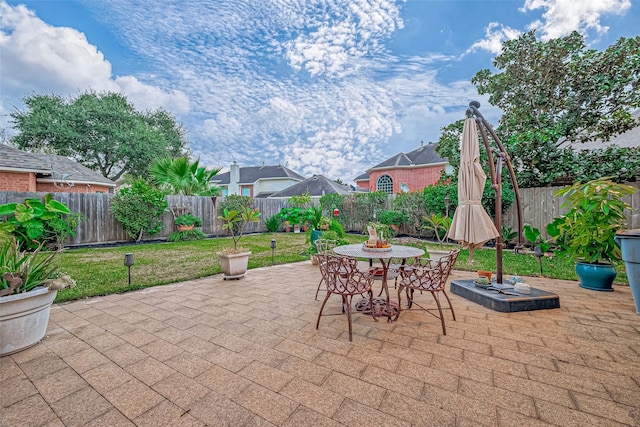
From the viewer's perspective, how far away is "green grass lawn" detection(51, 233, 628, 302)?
418cm

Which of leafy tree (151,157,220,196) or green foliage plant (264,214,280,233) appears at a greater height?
leafy tree (151,157,220,196)

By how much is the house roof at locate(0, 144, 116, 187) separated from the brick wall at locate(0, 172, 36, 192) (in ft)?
0.83

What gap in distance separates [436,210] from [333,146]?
8.95 meters

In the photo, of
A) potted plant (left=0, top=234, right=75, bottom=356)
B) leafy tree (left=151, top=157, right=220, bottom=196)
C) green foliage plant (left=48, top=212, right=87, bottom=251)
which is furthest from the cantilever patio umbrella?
leafy tree (left=151, top=157, right=220, bottom=196)

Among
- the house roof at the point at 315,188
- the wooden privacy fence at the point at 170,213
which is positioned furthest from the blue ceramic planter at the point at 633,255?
the house roof at the point at 315,188

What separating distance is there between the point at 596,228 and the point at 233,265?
5.33 metres

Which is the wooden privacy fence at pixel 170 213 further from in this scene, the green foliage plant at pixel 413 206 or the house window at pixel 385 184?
the house window at pixel 385 184

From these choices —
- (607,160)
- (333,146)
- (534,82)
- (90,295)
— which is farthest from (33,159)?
(607,160)

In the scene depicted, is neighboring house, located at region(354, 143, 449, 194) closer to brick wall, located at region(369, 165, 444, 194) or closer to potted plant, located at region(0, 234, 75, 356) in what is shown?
brick wall, located at region(369, 165, 444, 194)

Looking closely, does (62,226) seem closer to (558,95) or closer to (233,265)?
(233,265)

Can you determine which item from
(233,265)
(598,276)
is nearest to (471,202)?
(598,276)

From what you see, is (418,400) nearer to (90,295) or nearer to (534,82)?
(90,295)

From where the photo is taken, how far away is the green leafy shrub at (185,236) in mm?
9414

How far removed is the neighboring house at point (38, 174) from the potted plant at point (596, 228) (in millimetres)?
13799
